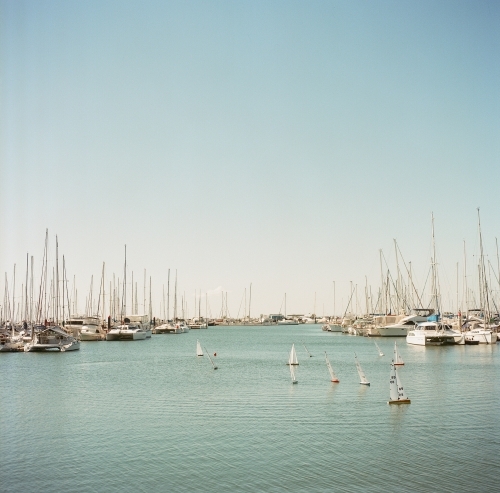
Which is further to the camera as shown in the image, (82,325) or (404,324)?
(404,324)

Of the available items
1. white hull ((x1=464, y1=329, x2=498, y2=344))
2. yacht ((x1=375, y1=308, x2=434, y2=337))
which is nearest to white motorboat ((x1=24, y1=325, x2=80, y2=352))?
white hull ((x1=464, y1=329, x2=498, y2=344))

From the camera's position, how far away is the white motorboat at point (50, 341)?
88375mm

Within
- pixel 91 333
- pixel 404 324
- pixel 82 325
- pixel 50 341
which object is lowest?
pixel 91 333

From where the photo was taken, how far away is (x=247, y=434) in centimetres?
3200

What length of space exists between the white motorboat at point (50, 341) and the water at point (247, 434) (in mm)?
30488

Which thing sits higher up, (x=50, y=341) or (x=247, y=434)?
(x=50, y=341)

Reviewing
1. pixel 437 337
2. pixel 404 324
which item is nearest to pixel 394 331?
pixel 404 324

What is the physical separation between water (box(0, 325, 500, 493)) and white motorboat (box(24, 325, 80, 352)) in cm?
3049

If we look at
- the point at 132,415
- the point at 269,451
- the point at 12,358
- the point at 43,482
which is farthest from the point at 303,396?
the point at 12,358

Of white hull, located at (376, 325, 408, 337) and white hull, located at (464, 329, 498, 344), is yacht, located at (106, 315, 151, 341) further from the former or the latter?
white hull, located at (464, 329, 498, 344)

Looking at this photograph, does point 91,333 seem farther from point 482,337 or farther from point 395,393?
point 395,393

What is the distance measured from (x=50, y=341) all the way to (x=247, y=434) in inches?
2571

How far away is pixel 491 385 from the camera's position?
1976 inches

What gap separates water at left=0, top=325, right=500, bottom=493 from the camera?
80.5 ft
